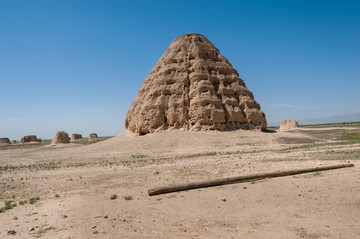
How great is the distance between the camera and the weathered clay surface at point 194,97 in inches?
1148

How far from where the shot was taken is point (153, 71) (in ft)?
115

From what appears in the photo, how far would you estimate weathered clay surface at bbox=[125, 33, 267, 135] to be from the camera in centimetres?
2917

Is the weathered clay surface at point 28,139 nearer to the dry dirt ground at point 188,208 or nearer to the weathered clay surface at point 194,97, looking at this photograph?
the weathered clay surface at point 194,97

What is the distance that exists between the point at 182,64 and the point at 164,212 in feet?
91.1

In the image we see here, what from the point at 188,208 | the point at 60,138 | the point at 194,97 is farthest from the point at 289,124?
the point at 188,208

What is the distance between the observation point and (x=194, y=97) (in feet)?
98.5

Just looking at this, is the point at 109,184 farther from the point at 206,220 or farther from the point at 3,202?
the point at 206,220

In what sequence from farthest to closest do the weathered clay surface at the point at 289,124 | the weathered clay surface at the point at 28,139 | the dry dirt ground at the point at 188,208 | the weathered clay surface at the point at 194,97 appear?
the weathered clay surface at the point at 28,139, the weathered clay surface at the point at 289,124, the weathered clay surface at the point at 194,97, the dry dirt ground at the point at 188,208

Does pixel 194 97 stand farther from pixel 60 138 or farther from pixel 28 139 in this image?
pixel 28 139

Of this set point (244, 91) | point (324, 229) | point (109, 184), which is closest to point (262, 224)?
point (324, 229)

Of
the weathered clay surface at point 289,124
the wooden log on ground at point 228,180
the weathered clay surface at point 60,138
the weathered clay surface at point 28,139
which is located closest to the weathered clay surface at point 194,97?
the wooden log on ground at point 228,180

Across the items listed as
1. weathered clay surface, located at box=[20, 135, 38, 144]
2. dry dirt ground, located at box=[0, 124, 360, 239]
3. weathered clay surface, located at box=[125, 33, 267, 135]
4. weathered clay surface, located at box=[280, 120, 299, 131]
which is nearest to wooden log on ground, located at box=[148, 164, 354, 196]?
dry dirt ground, located at box=[0, 124, 360, 239]

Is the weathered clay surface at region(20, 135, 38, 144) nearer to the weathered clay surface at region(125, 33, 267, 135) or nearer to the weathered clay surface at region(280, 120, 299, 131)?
the weathered clay surface at region(125, 33, 267, 135)

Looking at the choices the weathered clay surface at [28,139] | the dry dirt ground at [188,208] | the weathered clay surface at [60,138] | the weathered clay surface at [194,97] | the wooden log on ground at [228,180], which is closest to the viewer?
the dry dirt ground at [188,208]
